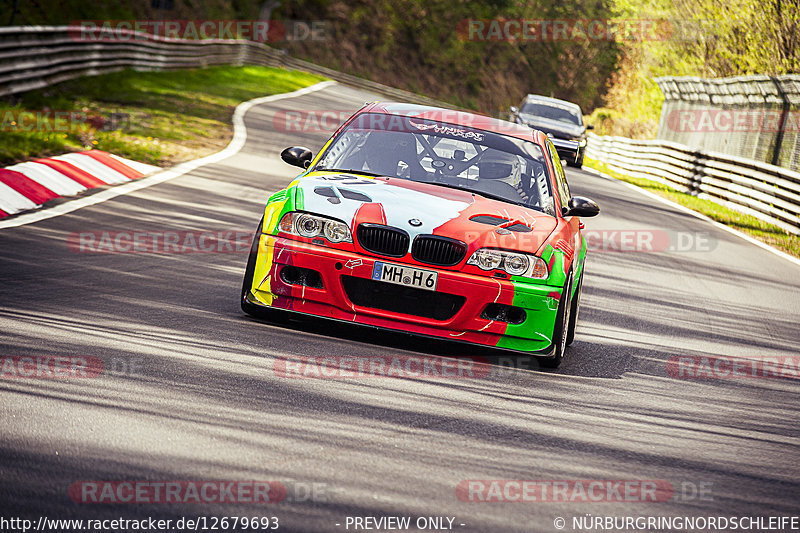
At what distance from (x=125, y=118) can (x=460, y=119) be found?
38.9 feet

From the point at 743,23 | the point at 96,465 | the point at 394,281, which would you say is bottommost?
the point at 96,465

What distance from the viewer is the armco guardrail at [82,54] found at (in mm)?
17531

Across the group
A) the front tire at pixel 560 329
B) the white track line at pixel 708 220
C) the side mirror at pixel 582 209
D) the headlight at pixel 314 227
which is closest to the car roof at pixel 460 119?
the side mirror at pixel 582 209

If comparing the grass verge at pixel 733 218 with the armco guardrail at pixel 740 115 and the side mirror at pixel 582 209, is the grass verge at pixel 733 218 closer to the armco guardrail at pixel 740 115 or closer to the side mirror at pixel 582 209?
the armco guardrail at pixel 740 115

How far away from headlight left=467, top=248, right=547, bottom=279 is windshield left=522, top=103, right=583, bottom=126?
22.4 meters

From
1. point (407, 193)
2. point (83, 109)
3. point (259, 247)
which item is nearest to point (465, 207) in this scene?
point (407, 193)

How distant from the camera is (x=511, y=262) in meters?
6.56

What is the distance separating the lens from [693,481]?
15.7ft

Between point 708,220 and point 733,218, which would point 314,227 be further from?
point 733,218

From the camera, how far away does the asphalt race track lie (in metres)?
4.06

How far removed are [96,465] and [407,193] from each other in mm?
3405

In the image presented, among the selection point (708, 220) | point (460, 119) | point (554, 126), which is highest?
point (554, 126)

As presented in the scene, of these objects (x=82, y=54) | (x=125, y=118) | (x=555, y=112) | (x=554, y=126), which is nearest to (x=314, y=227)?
(x=125, y=118)

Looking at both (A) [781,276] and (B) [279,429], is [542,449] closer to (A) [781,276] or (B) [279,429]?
(B) [279,429]
